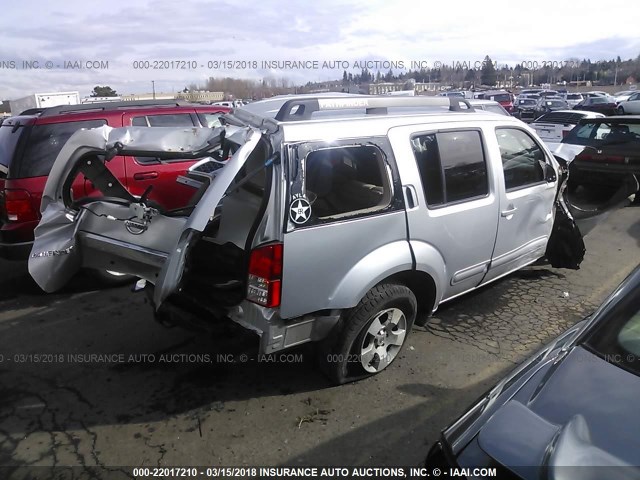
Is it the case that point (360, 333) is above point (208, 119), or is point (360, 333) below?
below

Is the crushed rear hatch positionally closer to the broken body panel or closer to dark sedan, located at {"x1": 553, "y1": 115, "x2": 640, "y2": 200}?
the broken body panel

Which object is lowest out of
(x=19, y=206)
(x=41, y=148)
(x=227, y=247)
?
(x=227, y=247)

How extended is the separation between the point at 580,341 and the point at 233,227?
2.45m

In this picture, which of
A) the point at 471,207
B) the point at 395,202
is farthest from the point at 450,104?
the point at 395,202

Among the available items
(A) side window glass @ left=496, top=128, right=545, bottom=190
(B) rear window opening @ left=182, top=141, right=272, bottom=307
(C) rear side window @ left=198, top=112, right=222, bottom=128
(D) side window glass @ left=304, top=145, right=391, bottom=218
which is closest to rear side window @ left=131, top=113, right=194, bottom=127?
(C) rear side window @ left=198, top=112, right=222, bottom=128

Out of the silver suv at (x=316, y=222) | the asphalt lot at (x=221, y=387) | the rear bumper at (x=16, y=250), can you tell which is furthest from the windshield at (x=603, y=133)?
the rear bumper at (x=16, y=250)

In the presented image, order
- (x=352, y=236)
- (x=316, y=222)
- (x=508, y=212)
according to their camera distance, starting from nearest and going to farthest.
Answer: (x=316, y=222), (x=352, y=236), (x=508, y=212)

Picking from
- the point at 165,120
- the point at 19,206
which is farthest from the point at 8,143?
the point at 165,120

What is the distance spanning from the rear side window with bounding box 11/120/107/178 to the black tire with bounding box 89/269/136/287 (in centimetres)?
114

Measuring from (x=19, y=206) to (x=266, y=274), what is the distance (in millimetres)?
3321

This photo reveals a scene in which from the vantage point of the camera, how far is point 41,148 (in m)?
4.84

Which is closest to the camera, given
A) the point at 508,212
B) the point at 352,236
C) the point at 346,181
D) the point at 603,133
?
the point at 352,236

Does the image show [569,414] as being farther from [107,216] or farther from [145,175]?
[145,175]

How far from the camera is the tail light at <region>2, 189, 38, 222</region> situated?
4.66 m
